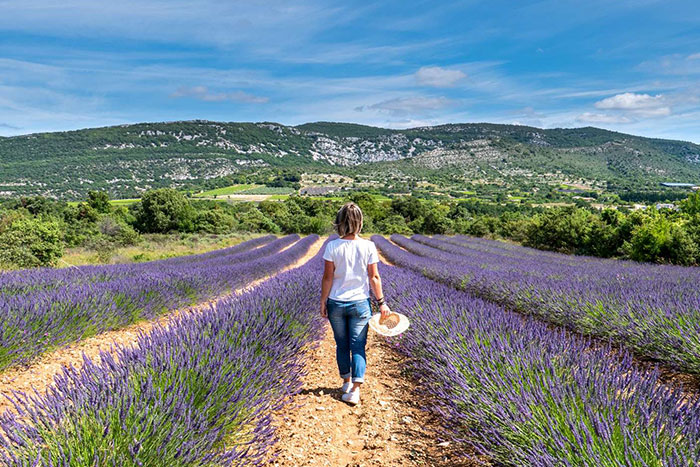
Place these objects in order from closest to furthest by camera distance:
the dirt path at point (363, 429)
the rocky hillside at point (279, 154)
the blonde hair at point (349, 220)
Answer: the dirt path at point (363, 429)
the blonde hair at point (349, 220)
the rocky hillside at point (279, 154)

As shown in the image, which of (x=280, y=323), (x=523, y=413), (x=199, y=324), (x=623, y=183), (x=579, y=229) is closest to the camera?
(x=523, y=413)

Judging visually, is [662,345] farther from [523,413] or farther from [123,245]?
[123,245]

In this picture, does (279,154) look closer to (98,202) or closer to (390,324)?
(98,202)

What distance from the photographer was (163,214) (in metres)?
30.0

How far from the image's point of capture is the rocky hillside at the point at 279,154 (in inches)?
3211

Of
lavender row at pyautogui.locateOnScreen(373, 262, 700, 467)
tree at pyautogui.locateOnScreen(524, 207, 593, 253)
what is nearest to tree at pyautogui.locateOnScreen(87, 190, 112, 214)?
tree at pyautogui.locateOnScreen(524, 207, 593, 253)

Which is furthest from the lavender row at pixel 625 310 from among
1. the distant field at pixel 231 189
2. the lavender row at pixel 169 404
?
the distant field at pixel 231 189

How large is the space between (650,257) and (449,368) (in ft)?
43.2

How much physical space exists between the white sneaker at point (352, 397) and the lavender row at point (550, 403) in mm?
507

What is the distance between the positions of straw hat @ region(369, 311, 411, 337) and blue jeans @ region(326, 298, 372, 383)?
72 mm

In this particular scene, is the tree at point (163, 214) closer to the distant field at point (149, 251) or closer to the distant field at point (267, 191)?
the distant field at point (149, 251)

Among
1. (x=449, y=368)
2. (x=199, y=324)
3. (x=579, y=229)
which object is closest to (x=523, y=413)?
(x=449, y=368)

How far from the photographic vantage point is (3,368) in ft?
9.97

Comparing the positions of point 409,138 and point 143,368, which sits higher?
point 409,138
